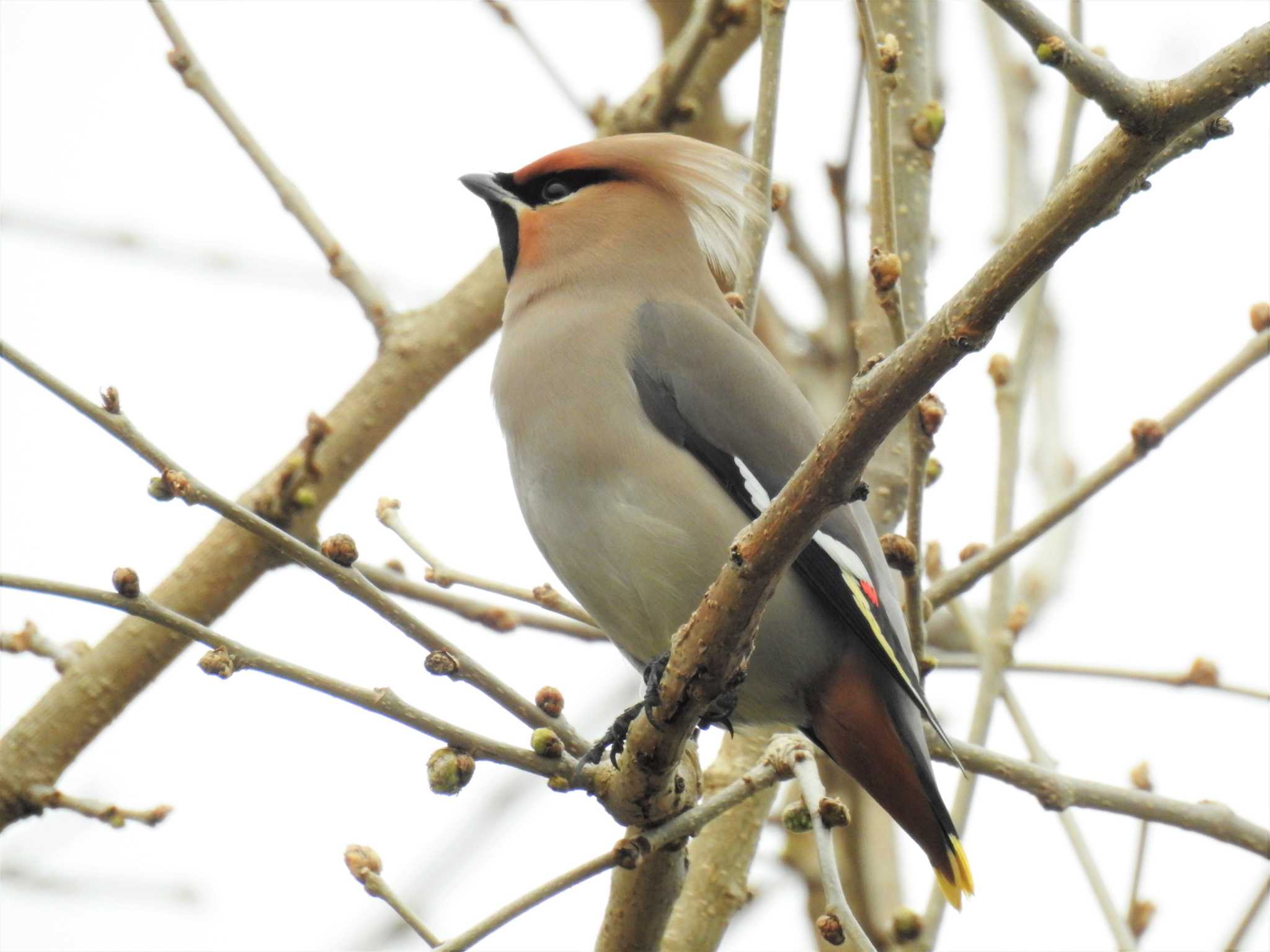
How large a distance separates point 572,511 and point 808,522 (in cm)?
132

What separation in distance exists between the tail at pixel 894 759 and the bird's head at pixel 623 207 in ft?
4.33

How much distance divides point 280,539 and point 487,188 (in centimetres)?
249

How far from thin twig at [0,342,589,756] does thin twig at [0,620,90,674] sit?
139 cm

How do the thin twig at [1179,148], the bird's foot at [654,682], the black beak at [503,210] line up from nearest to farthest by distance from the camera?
the thin twig at [1179,148]
the bird's foot at [654,682]
the black beak at [503,210]

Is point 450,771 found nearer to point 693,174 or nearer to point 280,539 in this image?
point 280,539

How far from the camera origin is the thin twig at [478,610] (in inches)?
154

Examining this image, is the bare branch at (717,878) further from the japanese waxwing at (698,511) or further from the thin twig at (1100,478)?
the thin twig at (1100,478)

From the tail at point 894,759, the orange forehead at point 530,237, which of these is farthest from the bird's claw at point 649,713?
the orange forehead at point 530,237

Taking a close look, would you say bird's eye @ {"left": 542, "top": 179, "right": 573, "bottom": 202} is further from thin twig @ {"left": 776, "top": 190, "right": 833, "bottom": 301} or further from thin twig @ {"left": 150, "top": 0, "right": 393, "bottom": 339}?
thin twig @ {"left": 776, "top": 190, "right": 833, "bottom": 301}

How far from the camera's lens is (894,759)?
3572mm

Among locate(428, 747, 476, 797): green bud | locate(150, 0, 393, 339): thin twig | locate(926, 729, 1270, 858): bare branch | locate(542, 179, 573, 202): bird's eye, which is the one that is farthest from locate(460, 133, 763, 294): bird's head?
locate(428, 747, 476, 797): green bud

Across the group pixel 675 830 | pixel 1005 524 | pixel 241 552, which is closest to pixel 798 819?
pixel 675 830

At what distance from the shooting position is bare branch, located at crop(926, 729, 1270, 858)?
3391mm

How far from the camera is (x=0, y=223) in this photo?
4801 millimetres
